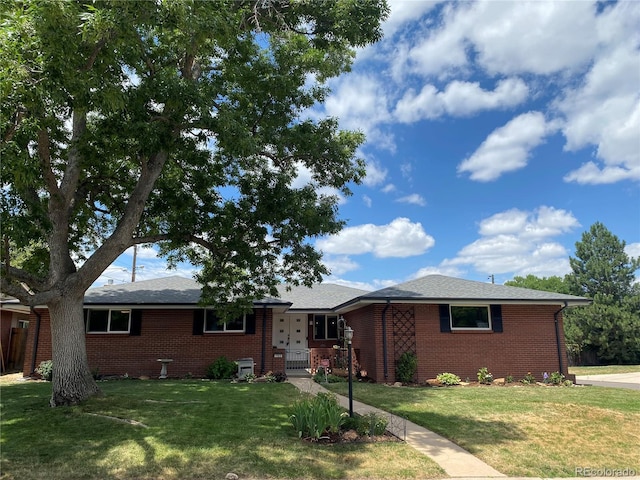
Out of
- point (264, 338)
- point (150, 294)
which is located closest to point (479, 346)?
point (264, 338)

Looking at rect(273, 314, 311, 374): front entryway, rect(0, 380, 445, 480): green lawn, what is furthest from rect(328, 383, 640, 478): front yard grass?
rect(273, 314, 311, 374): front entryway

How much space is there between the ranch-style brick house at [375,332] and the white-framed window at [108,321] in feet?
0.13

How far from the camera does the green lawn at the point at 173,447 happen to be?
5.55m

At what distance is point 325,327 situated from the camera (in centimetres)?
2217

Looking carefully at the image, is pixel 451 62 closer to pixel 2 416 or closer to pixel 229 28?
pixel 229 28

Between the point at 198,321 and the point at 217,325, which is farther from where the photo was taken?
the point at 217,325

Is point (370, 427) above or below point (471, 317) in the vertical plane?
below

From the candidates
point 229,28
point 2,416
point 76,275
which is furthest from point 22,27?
point 2,416

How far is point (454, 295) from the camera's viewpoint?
1565cm

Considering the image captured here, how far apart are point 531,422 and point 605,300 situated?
28.2 meters

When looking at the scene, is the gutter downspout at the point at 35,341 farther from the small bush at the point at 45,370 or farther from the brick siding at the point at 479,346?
the brick siding at the point at 479,346

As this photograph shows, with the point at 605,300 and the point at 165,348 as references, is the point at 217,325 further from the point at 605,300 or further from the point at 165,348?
the point at 605,300

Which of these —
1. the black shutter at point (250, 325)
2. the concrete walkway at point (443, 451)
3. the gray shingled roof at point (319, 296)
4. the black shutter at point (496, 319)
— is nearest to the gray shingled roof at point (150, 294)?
the black shutter at point (250, 325)

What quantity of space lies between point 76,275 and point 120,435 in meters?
3.95
